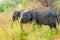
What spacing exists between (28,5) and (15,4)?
241 cm

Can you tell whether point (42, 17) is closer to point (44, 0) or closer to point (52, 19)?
point (52, 19)

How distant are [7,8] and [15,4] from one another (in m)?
0.87

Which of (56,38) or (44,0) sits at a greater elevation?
(44,0)

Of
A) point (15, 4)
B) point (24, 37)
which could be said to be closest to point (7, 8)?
point (15, 4)

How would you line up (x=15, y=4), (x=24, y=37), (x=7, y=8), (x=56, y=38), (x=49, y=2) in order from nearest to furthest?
(x=24, y=37) → (x=56, y=38) → (x=49, y=2) → (x=7, y=8) → (x=15, y=4)

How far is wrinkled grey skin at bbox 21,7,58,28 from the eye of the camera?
649 cm

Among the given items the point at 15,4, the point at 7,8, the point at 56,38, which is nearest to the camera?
the point at 56,38

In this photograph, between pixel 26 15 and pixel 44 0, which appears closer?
pixel 26 15

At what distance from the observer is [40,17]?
6523mm

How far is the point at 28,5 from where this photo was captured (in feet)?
31.7

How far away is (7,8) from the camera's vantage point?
11.2m

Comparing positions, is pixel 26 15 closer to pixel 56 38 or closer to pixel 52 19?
pixel 52 19

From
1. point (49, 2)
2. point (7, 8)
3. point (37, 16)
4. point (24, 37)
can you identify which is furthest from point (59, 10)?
point (24, 37)

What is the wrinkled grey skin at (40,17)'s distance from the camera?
6.49 m
